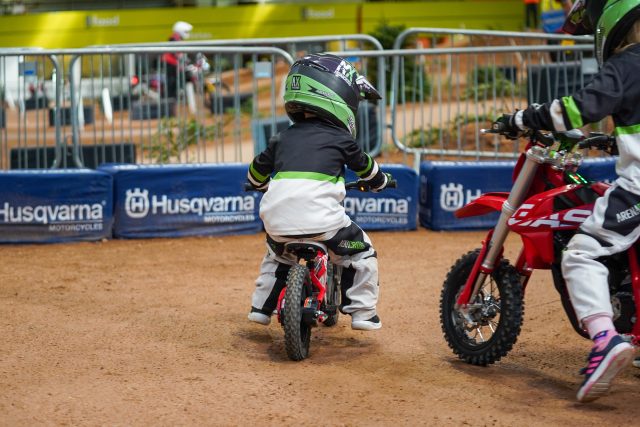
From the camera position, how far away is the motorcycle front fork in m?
5.07

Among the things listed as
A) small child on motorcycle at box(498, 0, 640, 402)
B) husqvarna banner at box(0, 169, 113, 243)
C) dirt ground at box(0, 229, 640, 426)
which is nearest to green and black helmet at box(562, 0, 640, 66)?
small child on motorcycle at box(498, 0, 640, 402)

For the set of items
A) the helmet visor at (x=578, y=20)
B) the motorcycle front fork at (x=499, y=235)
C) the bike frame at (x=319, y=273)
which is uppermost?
the helmet visor at (x=578, y=20)

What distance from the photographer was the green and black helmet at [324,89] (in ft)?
18.6

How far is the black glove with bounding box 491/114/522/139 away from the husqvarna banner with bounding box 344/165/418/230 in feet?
14.8

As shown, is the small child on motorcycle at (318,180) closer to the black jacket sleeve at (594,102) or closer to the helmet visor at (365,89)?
the helmet visor at (365,89)

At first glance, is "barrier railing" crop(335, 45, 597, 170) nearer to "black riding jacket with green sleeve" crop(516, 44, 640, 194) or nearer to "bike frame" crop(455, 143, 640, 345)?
"bike frame" crop(455, 143, 640, 345)

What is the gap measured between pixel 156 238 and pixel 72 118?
1420 mm

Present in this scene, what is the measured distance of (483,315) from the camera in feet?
17.7

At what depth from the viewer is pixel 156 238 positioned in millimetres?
9336

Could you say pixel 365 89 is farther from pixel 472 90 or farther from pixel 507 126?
pixel 472 90

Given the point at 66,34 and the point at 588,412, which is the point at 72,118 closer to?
the point at 588,412

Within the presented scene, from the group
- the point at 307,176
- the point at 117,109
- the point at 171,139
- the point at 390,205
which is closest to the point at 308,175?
the point at 307,176

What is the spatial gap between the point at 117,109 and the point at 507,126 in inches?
233

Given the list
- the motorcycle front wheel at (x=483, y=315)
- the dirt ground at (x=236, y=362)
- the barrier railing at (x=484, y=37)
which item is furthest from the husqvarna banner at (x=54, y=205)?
the motorcycle front wheel at (x=483, y=315)
